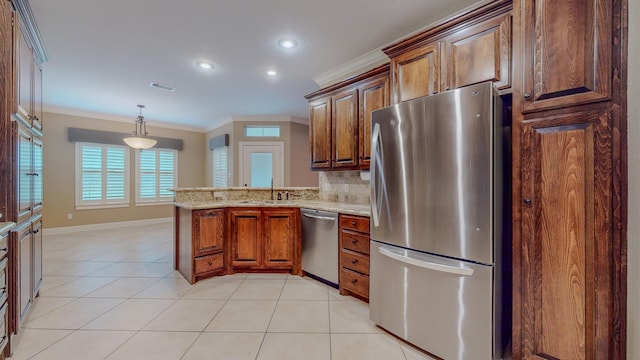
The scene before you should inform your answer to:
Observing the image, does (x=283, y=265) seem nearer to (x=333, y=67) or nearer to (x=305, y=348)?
(x=305, y=348)

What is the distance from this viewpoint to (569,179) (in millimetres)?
1282

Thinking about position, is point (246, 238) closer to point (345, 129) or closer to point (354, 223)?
point (354, 223)

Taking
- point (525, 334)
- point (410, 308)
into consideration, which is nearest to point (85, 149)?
point (410, 308)

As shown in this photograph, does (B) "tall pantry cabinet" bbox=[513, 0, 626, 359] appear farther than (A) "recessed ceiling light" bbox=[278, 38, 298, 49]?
No

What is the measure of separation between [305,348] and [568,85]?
214 centimetres

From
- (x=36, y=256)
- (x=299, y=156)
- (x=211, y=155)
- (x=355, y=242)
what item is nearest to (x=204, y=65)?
(x=36, y=256)

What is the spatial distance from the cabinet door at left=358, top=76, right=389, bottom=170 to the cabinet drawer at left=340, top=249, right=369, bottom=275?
93cm

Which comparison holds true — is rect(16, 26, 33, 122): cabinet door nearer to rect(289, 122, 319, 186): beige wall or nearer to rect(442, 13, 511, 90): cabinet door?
rect(442, 13, 511, 90): cabinet door

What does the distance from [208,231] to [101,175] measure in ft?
16.0

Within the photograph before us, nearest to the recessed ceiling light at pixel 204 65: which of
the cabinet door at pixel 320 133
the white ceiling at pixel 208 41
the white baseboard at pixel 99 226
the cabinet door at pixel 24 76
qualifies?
the white ceiling at pixel 208 41

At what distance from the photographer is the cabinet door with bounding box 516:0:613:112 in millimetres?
1191

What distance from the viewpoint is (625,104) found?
1161mm

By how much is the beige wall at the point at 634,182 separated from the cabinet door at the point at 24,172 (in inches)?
137

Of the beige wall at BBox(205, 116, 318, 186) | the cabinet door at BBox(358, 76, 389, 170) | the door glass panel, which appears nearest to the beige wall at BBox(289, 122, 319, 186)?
the beige wall at BBox(205, 116, 318, 186)
